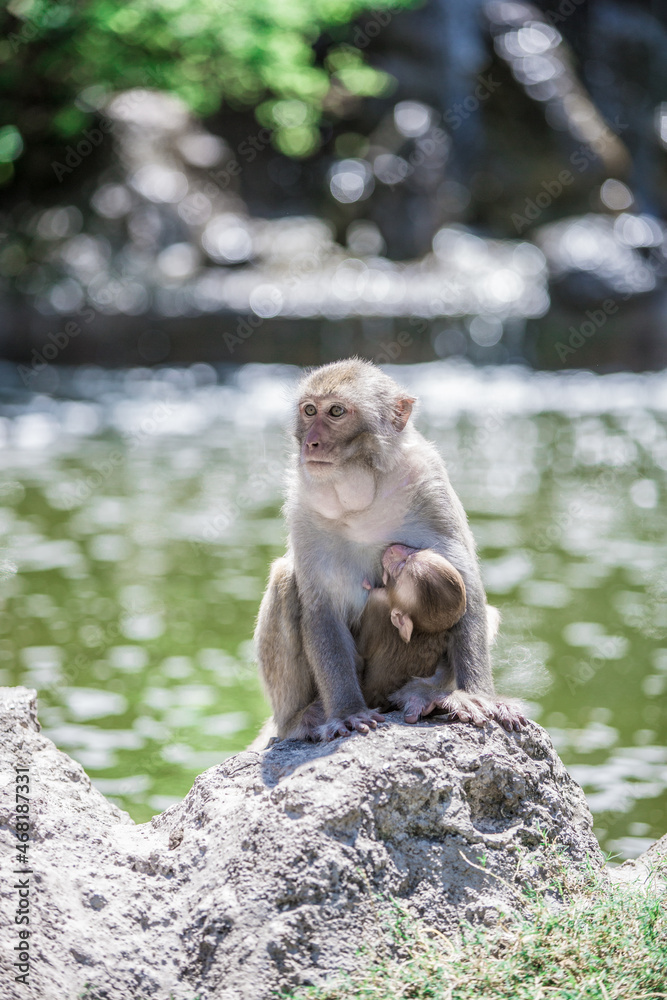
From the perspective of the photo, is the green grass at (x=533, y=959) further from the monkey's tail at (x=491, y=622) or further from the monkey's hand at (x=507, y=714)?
the monkey's tail at (x=491, y=622)

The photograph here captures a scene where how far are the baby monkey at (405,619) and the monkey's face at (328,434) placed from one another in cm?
33

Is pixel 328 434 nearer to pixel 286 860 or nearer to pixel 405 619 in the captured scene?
pixel 405 619

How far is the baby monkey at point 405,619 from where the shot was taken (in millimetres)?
3369

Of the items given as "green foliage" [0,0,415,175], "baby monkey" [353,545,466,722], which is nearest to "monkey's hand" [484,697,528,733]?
"baby monkey" [353,545,466,722]

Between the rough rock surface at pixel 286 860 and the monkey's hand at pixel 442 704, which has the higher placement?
the monkey's hand at pixel 442 704

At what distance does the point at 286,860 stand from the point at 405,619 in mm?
802

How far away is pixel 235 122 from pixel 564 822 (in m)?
19.5

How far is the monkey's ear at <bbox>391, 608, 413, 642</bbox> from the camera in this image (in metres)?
3.44

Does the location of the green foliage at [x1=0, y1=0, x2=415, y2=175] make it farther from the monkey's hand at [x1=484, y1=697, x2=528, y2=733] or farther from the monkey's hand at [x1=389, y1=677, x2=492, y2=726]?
the monkey's hand at [x1=484, y1=697, x2=528, y2=733]

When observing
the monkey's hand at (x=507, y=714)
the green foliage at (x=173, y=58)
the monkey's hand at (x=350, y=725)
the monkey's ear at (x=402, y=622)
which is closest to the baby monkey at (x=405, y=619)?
the monkey's ear at (x=402, y=622)

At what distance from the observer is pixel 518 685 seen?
686cm

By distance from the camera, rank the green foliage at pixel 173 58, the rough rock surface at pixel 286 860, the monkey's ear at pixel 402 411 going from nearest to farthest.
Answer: the rough rock surface at pixel 286 860, the monkey's ear at pixel 402 411, the green foliage at pixel 173 58

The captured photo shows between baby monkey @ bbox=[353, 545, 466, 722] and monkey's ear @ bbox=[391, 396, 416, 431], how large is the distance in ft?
1.41

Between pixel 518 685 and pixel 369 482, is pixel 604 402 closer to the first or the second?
pixel 518 685
